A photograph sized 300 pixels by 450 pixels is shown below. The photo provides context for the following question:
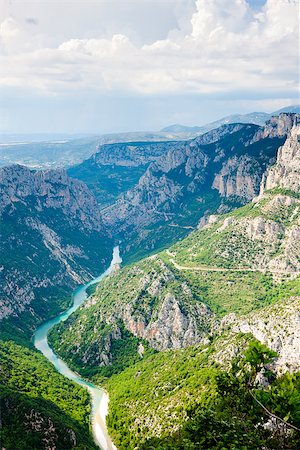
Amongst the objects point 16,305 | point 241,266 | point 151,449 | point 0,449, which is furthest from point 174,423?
point 16,305

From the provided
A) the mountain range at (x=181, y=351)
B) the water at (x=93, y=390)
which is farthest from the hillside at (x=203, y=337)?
the water at (x=93, y=390)

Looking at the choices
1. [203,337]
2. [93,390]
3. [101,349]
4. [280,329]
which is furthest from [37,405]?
[101,349]

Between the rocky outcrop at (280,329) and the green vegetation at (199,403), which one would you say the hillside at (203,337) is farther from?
the rocky outcrop at (280,329)

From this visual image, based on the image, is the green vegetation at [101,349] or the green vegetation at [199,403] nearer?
the green vegetation at [199,403]

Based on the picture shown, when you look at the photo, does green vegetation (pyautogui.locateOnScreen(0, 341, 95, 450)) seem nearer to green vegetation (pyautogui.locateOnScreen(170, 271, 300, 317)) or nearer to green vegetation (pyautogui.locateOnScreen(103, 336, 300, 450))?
green vegetation (pyautogui.locateOnScreen(103, 336, 300, 450))

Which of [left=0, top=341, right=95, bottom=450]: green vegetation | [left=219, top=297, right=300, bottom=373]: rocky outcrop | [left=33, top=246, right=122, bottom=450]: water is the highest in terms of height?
[left=219, top=297, right=300, bottom=373]: rocky outcrop

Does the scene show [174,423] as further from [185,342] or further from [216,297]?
[216,297]

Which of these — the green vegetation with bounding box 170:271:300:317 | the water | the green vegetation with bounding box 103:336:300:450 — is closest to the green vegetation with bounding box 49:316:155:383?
the water
